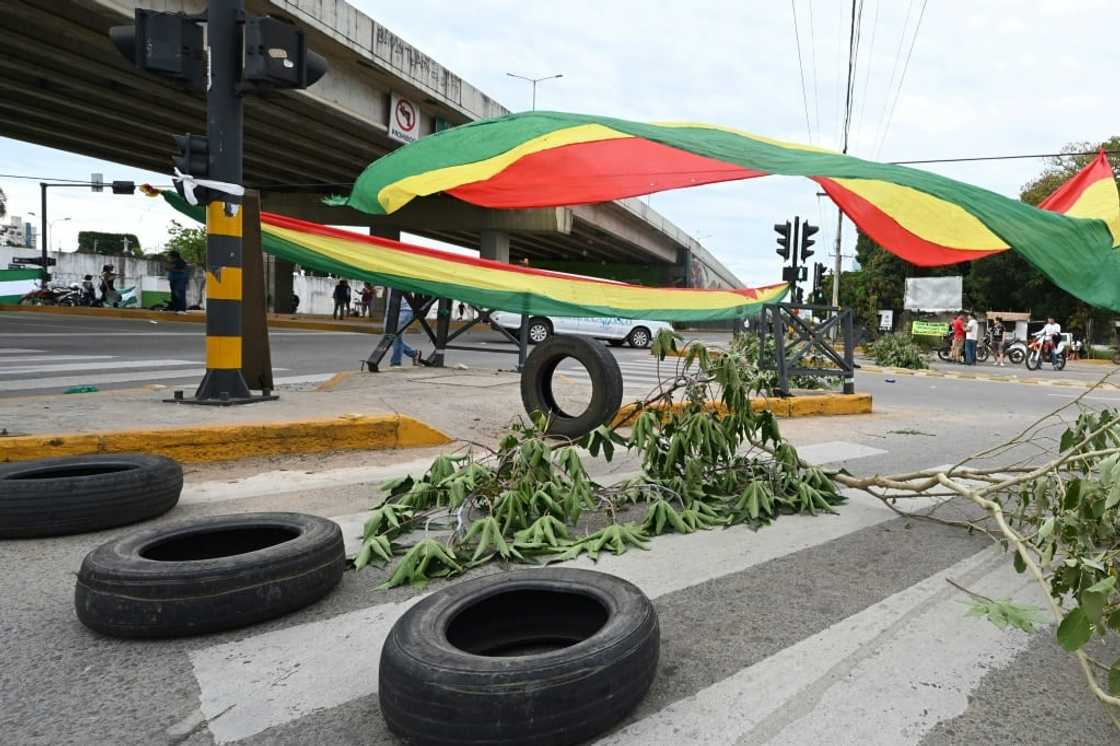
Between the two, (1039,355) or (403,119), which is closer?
(403,119)

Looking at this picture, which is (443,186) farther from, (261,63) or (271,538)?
(271,538)

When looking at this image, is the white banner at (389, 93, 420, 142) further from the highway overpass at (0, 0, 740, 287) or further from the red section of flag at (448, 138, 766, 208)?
the red section of flag at (448, 138, 766, 208)

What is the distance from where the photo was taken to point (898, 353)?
22.2m

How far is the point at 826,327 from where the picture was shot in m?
10.4

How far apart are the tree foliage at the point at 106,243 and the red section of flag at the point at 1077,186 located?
86793 mm

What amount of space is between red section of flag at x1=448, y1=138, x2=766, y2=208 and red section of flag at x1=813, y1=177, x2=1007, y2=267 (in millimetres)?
675

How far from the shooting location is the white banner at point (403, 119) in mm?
21438

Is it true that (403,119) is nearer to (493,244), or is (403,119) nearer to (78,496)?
(493,244)

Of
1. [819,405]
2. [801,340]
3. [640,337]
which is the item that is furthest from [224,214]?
[640,337]

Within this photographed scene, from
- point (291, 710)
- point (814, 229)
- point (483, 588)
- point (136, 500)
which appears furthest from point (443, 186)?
point (814, 229)

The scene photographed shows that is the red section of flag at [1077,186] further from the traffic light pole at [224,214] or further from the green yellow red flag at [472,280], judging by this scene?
the traffic light pole at [224,214]

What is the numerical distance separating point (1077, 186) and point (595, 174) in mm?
3898

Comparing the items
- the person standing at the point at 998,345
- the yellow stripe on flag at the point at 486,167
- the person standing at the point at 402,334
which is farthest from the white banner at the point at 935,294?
the yellow stripe on flag at the point at 486,167

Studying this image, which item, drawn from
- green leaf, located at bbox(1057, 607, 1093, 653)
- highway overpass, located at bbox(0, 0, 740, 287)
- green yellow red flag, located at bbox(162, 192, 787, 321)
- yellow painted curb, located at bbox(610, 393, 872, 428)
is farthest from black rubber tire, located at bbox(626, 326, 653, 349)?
green leaf, located at bbox(1057, 607, 1093, 653)
